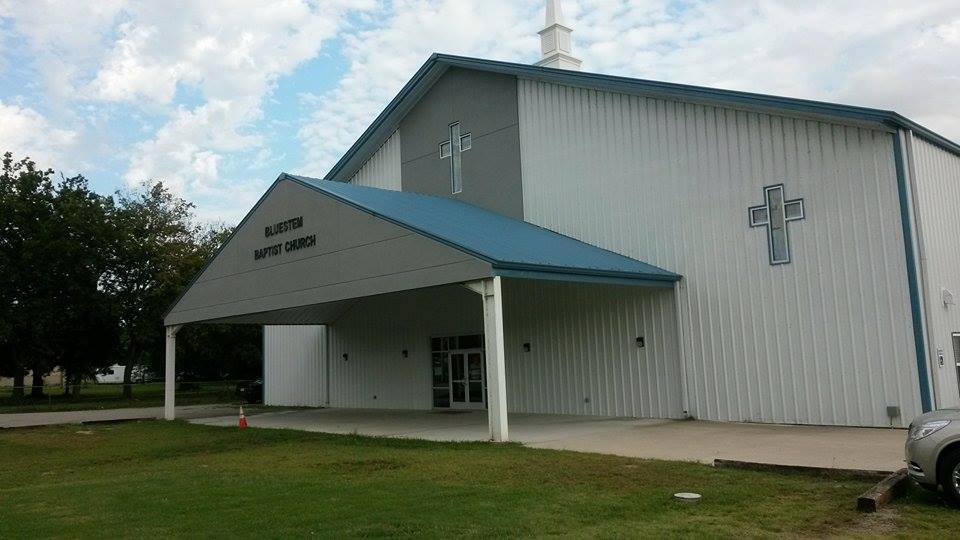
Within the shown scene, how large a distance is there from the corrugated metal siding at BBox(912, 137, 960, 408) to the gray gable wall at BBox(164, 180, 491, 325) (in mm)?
Result: 8447

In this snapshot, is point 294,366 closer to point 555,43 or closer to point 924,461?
point 555,43

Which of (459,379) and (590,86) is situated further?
(459,379)

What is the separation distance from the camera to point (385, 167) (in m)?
27.1

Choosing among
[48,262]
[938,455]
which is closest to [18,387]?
[48,262]

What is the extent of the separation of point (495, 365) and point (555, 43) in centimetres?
1352

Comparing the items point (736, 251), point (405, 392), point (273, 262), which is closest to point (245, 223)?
point (273, 262)

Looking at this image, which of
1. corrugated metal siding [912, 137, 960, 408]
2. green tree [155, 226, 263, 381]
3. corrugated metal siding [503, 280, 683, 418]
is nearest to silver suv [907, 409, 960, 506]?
corrugated metal siding [912, 137, 960, 408]

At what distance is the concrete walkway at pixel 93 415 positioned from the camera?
25688 mm

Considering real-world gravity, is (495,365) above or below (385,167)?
below

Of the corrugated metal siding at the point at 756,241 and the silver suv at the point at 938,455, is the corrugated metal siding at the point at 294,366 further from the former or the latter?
the silver suv at the point at 938,455

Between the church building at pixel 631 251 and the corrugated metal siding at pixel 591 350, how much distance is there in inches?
2.2

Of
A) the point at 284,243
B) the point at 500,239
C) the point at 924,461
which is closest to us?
the point at 924,461

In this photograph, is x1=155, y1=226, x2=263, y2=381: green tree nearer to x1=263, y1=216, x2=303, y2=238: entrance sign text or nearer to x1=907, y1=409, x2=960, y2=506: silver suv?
x1=263, y1=216, x2=303, y2=238: entrance sign text

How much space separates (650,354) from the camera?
62.1ft
